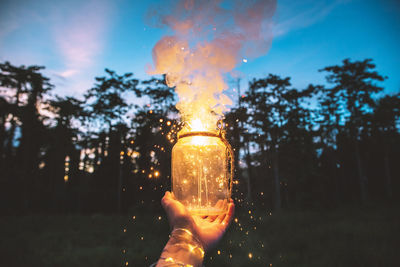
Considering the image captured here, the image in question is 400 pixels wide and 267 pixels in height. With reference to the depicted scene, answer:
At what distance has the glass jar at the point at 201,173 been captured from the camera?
292 cm

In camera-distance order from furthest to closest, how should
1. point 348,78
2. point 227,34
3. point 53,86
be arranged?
point 348,78 → point 53,86 → point 227,34

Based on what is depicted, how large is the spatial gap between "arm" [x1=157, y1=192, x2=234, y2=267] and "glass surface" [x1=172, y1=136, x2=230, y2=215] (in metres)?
0.78

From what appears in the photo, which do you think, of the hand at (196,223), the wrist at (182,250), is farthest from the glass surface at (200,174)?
the wrist at (182,250)

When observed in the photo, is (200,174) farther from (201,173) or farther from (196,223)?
(196,223)

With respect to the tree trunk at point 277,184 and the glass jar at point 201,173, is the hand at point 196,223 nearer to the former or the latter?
the glass jar at point 201,173

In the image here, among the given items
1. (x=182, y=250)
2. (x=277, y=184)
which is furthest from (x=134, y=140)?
(x=182, y=250)

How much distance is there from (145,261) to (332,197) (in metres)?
26.0

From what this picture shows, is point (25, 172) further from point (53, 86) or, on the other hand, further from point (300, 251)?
point (300, 251)

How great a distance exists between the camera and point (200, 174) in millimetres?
3127

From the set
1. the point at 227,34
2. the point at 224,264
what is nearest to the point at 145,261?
the point at 224,264

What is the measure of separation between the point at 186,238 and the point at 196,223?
28 cm

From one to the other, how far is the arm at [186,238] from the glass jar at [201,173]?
2.56 feet

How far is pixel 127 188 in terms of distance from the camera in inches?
953

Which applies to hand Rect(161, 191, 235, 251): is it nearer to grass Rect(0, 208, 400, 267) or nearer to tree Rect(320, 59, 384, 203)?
grass Rect(0, 208, 400, 267)
